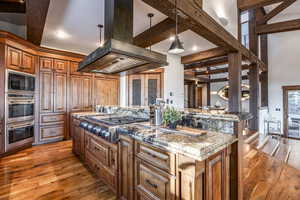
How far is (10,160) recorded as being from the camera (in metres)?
2.92

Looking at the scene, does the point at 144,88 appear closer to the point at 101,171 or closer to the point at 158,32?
the point at 158,32

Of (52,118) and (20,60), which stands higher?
(20,60)

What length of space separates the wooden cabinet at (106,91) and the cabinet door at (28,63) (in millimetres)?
1633

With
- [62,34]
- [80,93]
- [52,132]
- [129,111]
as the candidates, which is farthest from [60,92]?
[129,111]

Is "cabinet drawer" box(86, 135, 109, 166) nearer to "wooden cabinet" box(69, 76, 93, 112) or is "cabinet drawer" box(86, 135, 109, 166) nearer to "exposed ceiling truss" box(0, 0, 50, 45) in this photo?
"exposed ceiling truss" box(0, 0, 50, 45)

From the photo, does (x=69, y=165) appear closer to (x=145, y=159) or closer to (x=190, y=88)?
(x=145, y=159)

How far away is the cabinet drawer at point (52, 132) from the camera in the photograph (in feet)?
12.8

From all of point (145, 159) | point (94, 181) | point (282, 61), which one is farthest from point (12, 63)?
point (282, 61)

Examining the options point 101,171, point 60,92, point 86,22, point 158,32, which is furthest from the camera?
point 60,92

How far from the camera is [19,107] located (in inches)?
131

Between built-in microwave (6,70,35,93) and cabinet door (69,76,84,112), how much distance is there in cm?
92

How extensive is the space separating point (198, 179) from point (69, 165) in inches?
101

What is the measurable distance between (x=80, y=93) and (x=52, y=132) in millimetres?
1321

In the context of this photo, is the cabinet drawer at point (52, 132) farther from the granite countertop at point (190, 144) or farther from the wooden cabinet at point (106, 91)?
the granite countertop at point (190, 144)
